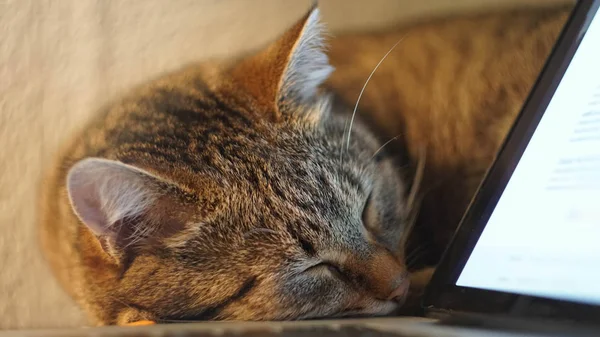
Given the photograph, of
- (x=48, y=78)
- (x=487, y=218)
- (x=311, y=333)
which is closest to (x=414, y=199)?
(x=487, y=218)

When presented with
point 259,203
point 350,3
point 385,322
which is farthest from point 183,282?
point 350,3

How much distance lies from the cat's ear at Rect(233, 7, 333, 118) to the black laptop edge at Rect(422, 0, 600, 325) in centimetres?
35

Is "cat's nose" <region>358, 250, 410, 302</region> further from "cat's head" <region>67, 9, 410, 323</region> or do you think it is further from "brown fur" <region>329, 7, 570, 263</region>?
"brown fur" <region>329, 7, 570, 263</region>

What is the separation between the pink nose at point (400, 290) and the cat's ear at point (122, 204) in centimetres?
36

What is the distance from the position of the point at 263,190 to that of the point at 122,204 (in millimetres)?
211

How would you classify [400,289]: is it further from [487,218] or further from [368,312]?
[487,218]

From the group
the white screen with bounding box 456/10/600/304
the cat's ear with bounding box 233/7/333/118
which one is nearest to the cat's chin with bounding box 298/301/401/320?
the white screen with bounding box 456/10/600/304

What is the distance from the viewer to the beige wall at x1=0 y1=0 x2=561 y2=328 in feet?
3.40

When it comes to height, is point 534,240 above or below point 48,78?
below

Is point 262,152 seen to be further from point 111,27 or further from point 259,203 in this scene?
point 111,27

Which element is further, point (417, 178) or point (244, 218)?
point (417, 178)

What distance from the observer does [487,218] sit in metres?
0.79

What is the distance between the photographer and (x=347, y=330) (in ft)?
2.20

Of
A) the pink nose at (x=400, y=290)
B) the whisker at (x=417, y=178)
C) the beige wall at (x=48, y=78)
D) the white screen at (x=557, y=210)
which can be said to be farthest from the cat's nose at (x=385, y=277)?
the beige wall at (x=48, y=78)
